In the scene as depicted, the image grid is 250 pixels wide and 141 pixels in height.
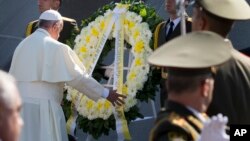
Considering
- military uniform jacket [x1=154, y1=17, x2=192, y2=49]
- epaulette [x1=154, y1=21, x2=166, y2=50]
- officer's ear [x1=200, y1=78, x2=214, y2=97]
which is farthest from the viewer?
epaulette [x1=154, y1=21, x2=166, y2=50]

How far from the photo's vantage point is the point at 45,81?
22.7 ft

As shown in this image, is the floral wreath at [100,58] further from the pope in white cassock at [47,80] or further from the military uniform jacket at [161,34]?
the pope in white cassock at [47,80]

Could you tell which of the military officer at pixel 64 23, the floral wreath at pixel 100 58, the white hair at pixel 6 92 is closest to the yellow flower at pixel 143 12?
the floral wreath at pixel 100 58

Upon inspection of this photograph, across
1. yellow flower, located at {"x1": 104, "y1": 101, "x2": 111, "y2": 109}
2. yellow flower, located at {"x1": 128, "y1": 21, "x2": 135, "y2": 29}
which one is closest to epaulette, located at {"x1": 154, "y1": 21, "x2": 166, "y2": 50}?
yellow flower, located at {"x1": 128, "y1": 21, "x2": 135, "y2": 29}

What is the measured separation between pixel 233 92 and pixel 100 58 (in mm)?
3609

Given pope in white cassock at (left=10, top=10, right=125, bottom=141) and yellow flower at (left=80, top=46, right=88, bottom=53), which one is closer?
pope in white cassock at (left=10, top=10, right=125, bottom=141)

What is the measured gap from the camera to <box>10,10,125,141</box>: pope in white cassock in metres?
6.89

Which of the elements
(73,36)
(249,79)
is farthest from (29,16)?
(249,79)

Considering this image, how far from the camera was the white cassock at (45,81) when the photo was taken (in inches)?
271

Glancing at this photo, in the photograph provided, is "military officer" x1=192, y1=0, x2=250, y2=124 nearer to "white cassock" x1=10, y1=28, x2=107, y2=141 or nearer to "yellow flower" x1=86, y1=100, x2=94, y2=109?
"white cassock" x1=10, y1=28, x2=107, y2=141

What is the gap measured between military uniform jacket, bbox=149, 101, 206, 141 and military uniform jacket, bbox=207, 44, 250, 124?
0.62 m

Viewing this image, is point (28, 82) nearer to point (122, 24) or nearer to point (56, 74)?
point (56, 74)

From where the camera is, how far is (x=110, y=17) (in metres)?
7.56

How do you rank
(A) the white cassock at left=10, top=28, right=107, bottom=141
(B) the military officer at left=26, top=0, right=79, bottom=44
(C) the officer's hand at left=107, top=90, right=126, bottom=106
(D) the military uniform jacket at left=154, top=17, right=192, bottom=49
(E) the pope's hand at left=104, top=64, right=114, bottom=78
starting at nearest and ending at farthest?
(A) the white cassock at left=10, top=28, right=107, bottom=141, (C) the officer's hand at left=107, top=90, right=126, bottom=106, (D) the military uniform jacket at left=154, top=17, right=192, bottom=49, (E) the pope's hand at left=104, top=64, right=114, bottom=78, (B) the military officer at left=26, top=0, right=79, bottom=44
